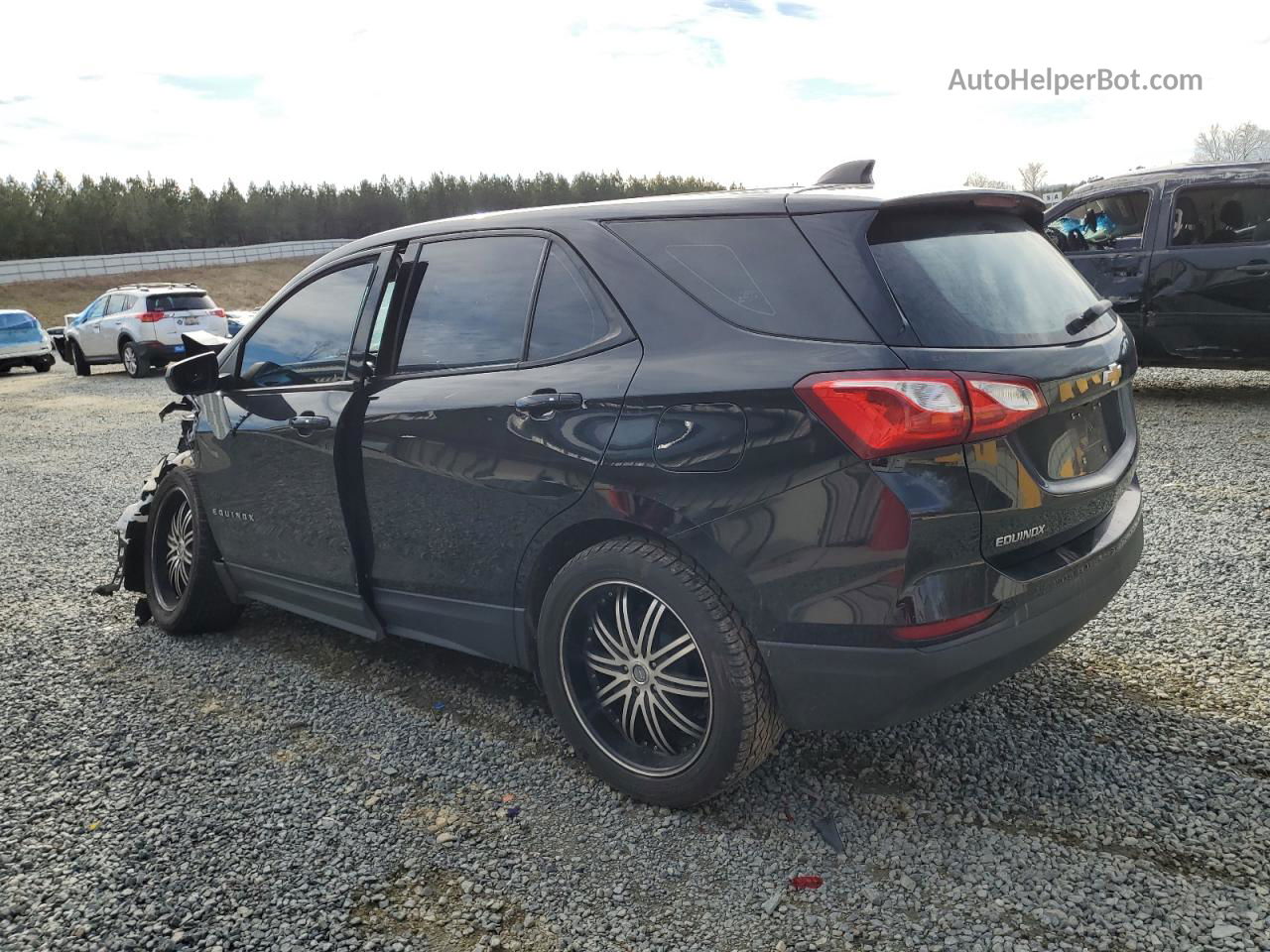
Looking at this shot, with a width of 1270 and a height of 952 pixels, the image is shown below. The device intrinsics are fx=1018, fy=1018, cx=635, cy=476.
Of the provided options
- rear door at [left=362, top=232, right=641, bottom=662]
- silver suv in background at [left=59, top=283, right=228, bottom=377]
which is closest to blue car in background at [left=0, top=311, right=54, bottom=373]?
silver suv in background at [left=59, top=283, right=228, bottom=377]

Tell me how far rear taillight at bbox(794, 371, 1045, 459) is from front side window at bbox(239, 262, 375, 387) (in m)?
1.97

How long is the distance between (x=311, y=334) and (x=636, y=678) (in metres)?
1.95

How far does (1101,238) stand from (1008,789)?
7.76m

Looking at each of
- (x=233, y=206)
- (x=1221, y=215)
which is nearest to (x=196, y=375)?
(x=1221, y=215)

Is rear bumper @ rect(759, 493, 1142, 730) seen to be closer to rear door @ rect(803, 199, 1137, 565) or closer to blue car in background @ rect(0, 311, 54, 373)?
rear door @ rect(803, 199, 1137, 565)

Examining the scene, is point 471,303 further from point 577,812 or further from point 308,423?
point 577,812

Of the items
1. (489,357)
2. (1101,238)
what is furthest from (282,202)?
(489,357)

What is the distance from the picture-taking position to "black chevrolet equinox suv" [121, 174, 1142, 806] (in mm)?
2463

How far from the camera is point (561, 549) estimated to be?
3.08 m

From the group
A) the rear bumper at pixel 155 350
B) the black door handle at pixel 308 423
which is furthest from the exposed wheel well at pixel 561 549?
the rear bumper at pixel 155 350

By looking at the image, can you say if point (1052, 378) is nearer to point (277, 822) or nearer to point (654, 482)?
point (654, 482)

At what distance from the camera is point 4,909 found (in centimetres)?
266

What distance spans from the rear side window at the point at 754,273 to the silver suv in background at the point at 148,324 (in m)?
17.4

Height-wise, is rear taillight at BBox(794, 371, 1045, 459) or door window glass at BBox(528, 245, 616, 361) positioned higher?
door window glass at BBox(528, 245, 616, 361)
